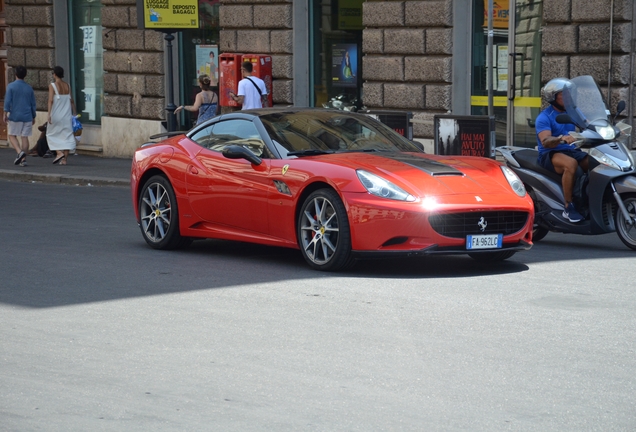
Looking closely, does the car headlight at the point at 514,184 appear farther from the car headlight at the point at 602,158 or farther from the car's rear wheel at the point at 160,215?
the car's rear wheel at the point at 160,215

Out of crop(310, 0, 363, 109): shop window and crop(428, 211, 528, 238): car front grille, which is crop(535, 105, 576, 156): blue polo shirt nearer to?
crop(428, 211, 528, 238): car front grille

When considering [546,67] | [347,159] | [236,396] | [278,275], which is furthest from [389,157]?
[546,67]

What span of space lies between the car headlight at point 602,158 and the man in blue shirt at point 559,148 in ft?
0.34

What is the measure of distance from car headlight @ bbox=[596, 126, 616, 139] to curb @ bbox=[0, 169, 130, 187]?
9.26 m

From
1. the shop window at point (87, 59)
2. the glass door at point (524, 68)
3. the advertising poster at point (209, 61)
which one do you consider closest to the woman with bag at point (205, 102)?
the advertising poster at point (209, 61)

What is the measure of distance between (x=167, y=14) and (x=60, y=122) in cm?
357

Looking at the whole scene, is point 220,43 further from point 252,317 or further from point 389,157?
point 252,317

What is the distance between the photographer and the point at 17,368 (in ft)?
19.8

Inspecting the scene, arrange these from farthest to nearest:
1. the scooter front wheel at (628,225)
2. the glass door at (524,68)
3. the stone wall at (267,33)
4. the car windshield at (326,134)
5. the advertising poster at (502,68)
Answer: the stone wall at (267,33)
the advertising poster at (502,68)
the glass door at (524,68)
the scooter front wheel at (628,225)
the car windshield at (326,134)

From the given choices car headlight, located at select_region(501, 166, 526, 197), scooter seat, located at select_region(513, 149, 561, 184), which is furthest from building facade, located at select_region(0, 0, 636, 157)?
car headlight, located at select_region(501, 166, 526, 197)

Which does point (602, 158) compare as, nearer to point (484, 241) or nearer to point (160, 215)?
point (484, 241)

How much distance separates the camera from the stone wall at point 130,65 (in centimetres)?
2264

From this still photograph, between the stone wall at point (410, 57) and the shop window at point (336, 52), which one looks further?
the shop window at point (336, 52)

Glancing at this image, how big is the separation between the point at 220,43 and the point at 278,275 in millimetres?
13273
